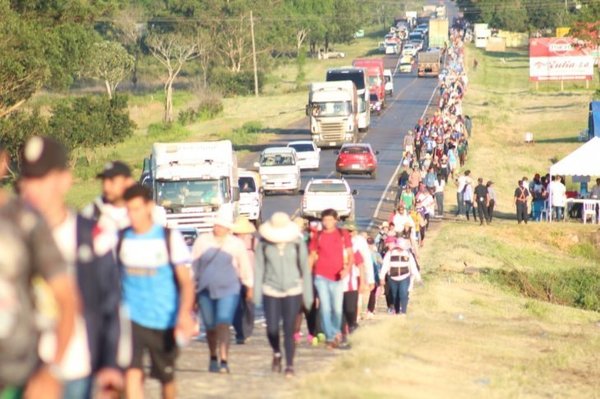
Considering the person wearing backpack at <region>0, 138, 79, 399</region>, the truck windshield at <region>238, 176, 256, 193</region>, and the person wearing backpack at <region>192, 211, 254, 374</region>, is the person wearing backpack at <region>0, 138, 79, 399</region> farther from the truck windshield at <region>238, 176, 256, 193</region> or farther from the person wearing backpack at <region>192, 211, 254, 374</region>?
the truck windshield at <region>238, 176, 256, 193</region>

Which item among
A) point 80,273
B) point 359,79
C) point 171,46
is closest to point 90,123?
point 359,79

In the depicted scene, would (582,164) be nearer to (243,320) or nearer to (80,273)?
(243,320)

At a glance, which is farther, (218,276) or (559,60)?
(559,60)

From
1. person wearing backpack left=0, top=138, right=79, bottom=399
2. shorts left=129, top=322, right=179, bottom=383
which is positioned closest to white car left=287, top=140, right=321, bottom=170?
shorts left=129, top=322, right=179, bottom=383

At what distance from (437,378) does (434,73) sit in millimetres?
102406

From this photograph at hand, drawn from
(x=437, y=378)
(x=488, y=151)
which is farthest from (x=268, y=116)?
(x=437, y=378)

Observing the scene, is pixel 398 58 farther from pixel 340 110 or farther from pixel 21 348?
pixel 21 348

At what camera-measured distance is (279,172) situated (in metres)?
50.3

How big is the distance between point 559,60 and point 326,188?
213 feet

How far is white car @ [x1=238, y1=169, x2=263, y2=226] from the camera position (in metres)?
39.5

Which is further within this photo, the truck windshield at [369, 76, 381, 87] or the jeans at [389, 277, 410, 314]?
the truck windshield at [369, 76, 381, 87]

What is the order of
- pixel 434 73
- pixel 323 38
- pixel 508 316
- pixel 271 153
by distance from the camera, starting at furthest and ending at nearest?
pixel 323 38 < pixel 434 73 < pixel 271 153 < pixel 508 316

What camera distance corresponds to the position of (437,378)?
58.1ft

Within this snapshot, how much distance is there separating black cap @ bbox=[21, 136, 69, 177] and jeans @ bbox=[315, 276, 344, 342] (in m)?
9.52
